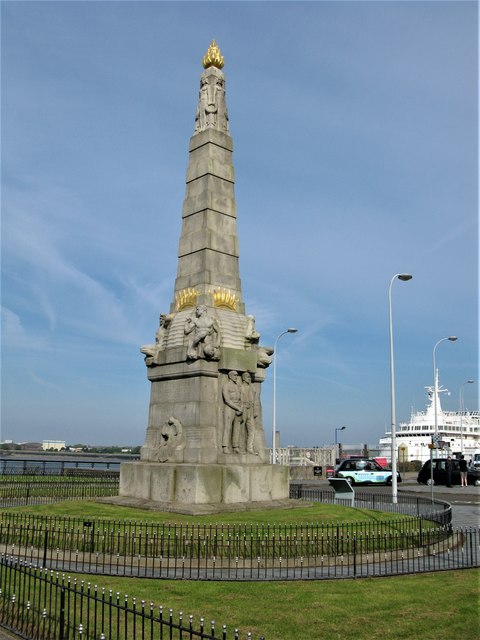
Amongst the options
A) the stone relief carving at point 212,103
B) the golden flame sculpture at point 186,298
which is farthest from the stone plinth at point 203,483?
the stone relief carving at point 212,103

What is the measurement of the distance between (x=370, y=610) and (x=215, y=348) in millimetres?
9625

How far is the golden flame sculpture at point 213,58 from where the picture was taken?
2184 centimetres

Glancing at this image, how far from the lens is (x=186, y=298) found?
63.9 ft

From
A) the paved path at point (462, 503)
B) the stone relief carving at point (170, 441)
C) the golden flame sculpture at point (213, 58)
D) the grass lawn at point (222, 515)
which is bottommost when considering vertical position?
the paved path at point (462, 503)

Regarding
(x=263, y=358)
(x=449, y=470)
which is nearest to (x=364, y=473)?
(x=449, y=470)

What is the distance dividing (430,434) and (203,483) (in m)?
66.0

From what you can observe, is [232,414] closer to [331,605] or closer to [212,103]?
[331,605]

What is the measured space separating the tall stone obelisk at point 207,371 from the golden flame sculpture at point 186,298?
0.04 meters

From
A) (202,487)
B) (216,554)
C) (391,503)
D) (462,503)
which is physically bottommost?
(462,503)

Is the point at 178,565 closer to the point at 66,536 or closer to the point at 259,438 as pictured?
the point at 66,536

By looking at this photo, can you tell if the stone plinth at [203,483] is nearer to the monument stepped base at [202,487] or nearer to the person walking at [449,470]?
the monument stepped base at [202,487]

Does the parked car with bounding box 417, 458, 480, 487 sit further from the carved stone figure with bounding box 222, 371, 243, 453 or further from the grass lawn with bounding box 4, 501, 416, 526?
the carved stone figure with bounding box 222, 371, 243, 453

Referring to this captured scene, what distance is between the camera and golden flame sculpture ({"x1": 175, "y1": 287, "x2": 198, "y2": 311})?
19.2m

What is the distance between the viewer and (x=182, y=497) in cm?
1627
